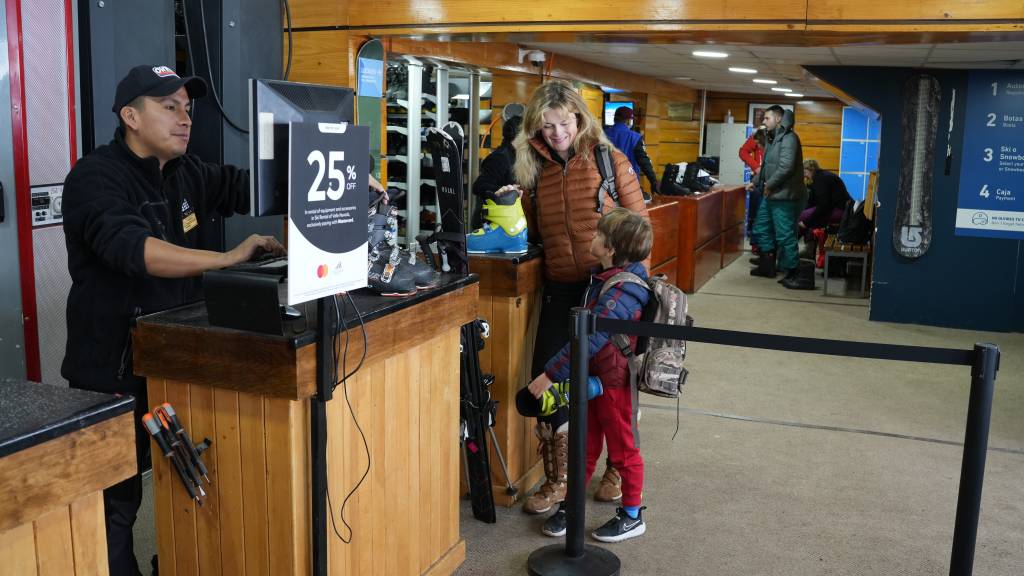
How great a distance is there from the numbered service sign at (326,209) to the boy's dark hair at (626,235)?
4.08 ft

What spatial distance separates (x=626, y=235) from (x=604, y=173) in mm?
426

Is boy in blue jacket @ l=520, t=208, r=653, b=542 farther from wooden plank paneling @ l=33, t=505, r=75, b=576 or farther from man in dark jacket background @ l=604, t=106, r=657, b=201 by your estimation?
man in dark jacket background @ l=604, t=106, r=657, b=201

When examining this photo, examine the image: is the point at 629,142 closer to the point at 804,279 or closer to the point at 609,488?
the point at 804,279

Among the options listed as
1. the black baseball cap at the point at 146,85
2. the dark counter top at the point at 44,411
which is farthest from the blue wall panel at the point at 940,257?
the dark counter top at the point at 44,411

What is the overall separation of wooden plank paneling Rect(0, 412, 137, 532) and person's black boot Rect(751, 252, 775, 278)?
8.56 meters

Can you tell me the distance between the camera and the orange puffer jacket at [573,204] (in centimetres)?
377

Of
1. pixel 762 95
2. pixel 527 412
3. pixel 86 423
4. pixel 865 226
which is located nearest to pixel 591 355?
pixel 527 412

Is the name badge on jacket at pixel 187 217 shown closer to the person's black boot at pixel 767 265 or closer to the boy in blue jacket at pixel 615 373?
the boy in blue jacket at pixel 615 373

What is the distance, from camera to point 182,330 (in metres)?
2.47

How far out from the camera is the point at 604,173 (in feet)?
12.4

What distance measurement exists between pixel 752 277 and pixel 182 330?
26.7 ft

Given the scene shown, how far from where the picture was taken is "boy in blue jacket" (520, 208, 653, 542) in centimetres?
338

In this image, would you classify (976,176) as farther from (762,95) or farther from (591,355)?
(762,95)

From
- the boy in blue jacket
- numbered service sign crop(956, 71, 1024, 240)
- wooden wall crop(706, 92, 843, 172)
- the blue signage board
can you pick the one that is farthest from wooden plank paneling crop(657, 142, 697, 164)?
the boy in blue jacket
